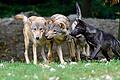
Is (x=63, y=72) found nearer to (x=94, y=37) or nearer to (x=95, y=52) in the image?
(x=95, y=52)

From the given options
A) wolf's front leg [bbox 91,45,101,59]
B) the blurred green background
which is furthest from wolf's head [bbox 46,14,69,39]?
the blurred green background

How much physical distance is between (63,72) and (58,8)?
1479 centimetres

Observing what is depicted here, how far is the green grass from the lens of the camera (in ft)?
32.0

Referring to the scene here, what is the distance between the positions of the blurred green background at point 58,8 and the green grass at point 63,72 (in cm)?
1163

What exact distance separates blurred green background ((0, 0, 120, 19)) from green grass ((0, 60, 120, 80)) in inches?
458

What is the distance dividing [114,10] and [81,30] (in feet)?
37.2

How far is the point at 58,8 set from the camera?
24.9m

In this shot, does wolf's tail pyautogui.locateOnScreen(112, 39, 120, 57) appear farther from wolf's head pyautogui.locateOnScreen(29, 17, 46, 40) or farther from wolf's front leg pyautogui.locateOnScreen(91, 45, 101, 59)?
wolf's head pyautogui.locateOnScreen(29, 17, 46, 40)

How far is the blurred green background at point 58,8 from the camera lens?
23.8 metres

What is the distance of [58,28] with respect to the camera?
13.3m

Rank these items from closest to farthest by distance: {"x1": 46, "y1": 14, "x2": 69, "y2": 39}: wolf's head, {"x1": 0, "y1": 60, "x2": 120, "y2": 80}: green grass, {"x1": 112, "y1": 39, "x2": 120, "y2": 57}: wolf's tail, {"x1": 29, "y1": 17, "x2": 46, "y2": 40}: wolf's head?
{"x1": 0, "y1": 60, "x2": 120, "y2": 80}: green grass, {"x1": 29, "y1": 17, "x2": 46, "y2": 40}: wolf's head, {"x1": 46, "y1": 14, "x2": 69, "y2": 39}: wolf's head, {"x1": 112, "y1": 39, "x2": 120, "y2": 57}: wolf's tail

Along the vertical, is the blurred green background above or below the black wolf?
below

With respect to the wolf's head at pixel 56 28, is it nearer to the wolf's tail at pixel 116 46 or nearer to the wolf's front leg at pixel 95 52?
the wolf's front leg at pixel 95 52

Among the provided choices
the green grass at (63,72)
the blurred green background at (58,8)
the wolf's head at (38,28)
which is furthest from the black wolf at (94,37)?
the blurred green background at (58,8)
